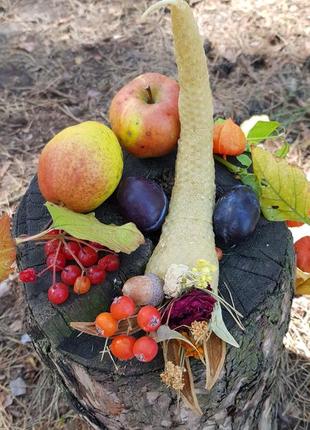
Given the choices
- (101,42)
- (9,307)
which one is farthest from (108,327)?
(101,42)

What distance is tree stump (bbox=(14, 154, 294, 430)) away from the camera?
1.29 meters

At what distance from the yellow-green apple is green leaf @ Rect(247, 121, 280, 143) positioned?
1.79 ft

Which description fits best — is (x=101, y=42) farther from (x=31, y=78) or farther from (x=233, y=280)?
(x=233, y=280)

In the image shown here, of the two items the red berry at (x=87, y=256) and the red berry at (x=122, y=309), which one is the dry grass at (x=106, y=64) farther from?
the red berry at (x=122, y=309)

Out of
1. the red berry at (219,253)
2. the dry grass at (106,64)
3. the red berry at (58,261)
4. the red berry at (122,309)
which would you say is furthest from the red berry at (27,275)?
the dry grass at (106,64)

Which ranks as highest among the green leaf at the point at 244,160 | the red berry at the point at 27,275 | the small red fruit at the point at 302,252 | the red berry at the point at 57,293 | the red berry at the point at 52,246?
the red berry at the point at 52,246

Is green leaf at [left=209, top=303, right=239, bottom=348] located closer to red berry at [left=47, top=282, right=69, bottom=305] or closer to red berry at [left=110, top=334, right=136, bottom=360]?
red berry at [left=110, top=334, right=136, bottom=360]

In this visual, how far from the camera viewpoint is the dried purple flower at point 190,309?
3.82 ft

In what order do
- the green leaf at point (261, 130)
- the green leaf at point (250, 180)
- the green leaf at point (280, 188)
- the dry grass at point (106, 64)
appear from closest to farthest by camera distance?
the green leaf at point (280, 188), the green leaf at point (250, 180), the green leaf at point (261, 130), the dry grass at point (106, 64)

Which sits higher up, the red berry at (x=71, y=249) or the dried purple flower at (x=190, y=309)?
the red berry at (x=71, y=249)

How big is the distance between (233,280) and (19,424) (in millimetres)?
1254

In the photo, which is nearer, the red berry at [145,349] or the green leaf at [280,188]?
the red berry at [145,349]

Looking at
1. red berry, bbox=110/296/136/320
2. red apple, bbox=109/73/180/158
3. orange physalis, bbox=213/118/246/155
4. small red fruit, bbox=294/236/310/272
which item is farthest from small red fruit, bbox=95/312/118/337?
small red fruit, bbox=294/236/310/272

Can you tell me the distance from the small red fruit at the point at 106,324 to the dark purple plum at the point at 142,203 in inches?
12.8
